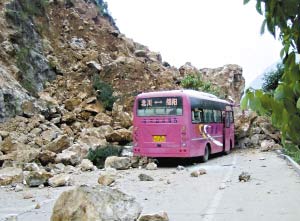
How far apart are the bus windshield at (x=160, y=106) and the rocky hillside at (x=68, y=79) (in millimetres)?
3158

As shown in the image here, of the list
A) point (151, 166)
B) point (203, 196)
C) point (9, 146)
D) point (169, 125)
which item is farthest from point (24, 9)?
point (203, 196)

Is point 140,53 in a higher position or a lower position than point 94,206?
higher

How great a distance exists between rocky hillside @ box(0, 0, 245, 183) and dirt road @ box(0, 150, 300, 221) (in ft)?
18.3

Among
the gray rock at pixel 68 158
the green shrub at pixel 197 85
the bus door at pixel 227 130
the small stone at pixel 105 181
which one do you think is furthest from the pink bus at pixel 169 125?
the green shrub at pixel 197 85

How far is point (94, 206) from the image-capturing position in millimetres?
6301

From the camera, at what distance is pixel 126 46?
40062mm

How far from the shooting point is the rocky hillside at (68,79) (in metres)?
21.5

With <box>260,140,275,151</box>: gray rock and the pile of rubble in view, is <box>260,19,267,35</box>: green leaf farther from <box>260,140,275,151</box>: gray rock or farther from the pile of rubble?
the pile of rubble

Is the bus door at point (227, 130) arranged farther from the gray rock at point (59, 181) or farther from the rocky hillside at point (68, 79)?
the gray rock at point (59, 181)

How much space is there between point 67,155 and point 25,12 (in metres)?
17.1

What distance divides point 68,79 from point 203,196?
2382cm

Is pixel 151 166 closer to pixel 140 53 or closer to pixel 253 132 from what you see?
pixel 253 132

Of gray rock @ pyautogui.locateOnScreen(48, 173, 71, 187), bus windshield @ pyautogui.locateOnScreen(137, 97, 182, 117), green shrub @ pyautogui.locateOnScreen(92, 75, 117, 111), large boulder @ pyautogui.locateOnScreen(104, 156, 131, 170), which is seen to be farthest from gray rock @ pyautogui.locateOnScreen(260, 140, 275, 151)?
gray rock @ pyautogui.locateOnScreen(48, 173, 71, 187)

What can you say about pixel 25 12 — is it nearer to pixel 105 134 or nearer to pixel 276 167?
pixel 105 134
